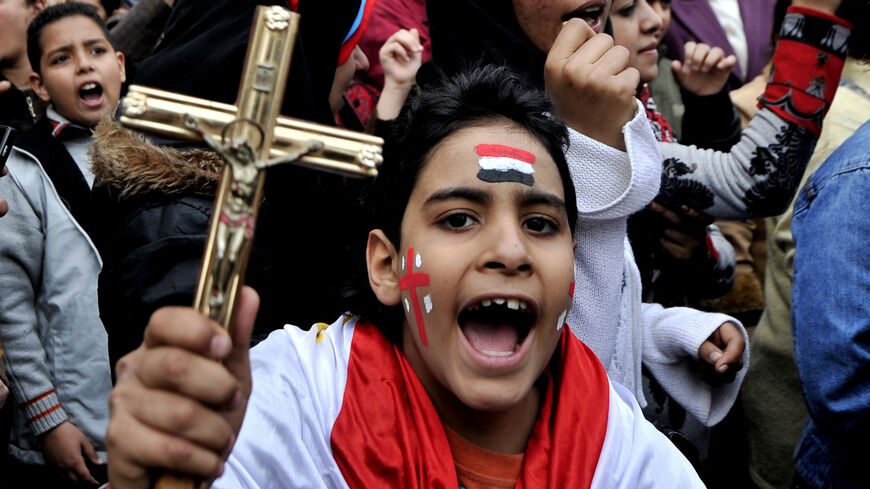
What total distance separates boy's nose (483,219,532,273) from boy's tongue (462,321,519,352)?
164 millimetres

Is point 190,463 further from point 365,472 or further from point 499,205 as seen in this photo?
point 499,205

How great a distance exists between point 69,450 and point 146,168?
3.77 feet

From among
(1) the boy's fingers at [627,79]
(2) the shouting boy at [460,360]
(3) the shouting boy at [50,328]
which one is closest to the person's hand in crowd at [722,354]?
(2) the shouting boy at [460,360]

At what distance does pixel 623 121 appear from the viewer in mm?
2133

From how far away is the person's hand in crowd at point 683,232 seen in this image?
2.93m

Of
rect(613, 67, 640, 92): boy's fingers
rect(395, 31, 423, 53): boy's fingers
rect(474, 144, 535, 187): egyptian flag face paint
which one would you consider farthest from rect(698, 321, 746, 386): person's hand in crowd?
rect(395, 31, 423, 53): boy's fingers

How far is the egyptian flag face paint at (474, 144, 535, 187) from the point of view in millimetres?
1799

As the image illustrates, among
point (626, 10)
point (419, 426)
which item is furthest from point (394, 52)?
point (419, 426)

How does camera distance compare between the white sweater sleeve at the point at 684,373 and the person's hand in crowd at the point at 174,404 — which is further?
the white sweater sleeve at the point at 684,373

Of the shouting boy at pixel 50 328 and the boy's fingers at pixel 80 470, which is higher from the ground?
the shouting boy at pixel 50 328

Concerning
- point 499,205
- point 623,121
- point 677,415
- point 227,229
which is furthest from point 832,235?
point 227,229

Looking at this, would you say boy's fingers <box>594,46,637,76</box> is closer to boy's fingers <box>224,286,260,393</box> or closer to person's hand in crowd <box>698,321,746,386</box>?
person's hand in crowd <box>698,321,746,386</box>

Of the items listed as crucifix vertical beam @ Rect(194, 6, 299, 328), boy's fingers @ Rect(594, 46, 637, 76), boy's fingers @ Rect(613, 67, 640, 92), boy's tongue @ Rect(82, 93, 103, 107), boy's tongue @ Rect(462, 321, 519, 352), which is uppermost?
crucifix vertical beam @ Rect(194, 6, 299, 328)

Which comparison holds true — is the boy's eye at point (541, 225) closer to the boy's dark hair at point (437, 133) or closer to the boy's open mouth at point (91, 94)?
the boy's dark hair at point (437, 133)
